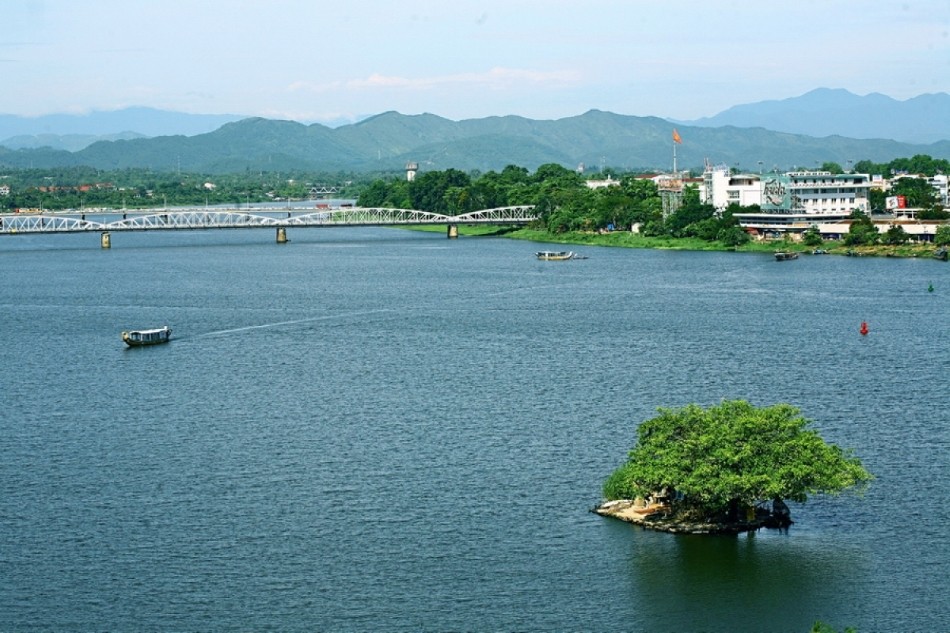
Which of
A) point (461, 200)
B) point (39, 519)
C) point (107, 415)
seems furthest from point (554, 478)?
point (461, 200)

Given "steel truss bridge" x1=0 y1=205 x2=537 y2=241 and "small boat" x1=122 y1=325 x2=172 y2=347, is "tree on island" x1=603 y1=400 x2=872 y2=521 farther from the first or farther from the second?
"steel truss bridge" x1=0 y1=205 x2=537 y2=241

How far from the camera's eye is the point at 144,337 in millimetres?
35906

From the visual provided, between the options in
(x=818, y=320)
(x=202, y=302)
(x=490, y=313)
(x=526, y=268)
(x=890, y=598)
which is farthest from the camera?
(x=526, y=268)

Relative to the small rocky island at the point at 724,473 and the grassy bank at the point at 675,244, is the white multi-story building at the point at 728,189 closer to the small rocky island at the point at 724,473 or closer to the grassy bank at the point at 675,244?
the grassy bank at the point at 675,244

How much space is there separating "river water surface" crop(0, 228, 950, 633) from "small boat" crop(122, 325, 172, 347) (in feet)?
1.88

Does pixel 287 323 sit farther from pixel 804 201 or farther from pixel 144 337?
pixel 804 201

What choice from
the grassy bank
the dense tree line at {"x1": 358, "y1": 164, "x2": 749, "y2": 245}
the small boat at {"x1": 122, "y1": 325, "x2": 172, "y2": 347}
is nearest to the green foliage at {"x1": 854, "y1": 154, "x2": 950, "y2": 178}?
the dense tree line at {"x1": 358, "y1": 164, "x2": 749, "y2": 245}

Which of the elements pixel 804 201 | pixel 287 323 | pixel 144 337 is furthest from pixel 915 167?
pixel 144 337

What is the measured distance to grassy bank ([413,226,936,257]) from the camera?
5961cm

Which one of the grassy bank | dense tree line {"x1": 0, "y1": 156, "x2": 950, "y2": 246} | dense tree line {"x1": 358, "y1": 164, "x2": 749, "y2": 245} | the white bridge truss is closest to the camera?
the grassy bank

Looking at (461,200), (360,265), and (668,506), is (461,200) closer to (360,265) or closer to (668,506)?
(360,265)

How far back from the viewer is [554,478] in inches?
848

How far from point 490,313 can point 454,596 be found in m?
24.8

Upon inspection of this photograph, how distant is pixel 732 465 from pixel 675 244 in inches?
1971
